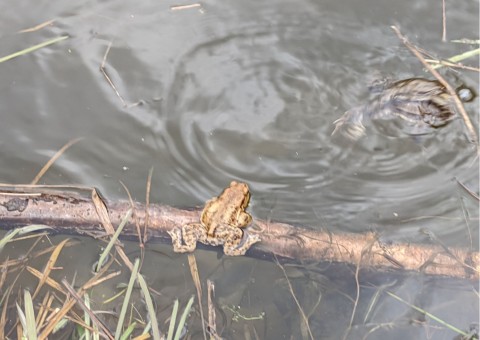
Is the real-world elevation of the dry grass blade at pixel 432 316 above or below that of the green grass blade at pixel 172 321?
below

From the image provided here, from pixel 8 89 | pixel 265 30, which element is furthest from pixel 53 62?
pixel 265 30

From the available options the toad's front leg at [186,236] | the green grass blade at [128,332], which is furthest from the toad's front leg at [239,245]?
the green grass blade at [128,332]

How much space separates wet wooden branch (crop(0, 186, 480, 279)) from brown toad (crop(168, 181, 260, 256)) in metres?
0.06

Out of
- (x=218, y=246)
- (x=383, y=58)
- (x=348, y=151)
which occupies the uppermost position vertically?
(x=383, y=58)

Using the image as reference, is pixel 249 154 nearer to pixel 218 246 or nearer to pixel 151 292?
pixel 218 246

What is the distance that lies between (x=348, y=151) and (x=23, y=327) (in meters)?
2.60

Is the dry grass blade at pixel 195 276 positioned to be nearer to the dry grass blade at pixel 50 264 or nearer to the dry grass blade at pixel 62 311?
the dry grass blade at pixel 62 311

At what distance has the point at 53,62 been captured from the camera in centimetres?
443

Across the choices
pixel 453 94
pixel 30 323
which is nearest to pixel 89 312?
pixel 30 323

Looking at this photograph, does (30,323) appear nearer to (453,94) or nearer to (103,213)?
(103,213)

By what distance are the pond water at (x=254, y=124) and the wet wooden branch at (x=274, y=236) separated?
22 centimetres

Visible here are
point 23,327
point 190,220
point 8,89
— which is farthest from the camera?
point 8,89

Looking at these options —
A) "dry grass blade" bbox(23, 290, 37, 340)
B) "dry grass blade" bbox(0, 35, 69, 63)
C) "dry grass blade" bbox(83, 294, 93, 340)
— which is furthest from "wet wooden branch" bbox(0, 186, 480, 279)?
"dry grass blade" bbox(0, 35, 69, 63)

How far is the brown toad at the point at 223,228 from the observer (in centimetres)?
376
